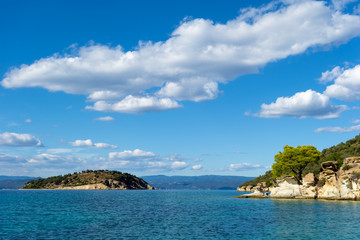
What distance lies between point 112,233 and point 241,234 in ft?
52.4

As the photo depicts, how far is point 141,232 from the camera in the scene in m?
41.8

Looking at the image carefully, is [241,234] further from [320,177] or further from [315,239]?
[320,177]

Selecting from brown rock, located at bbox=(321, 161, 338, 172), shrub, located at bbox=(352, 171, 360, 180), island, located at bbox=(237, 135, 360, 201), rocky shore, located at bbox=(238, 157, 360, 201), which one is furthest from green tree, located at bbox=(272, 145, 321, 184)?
shrub, located at bbox=(352, 171, 360, 180)

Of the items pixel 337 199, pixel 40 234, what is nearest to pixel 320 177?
Answer: pixel 337 199

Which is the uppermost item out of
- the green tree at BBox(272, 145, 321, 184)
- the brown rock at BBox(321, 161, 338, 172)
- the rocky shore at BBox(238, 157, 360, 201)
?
the green tree at BBox(272, 145, 321, 184)

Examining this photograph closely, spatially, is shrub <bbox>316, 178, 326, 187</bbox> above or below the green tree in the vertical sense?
below

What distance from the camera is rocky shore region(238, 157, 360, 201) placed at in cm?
8756

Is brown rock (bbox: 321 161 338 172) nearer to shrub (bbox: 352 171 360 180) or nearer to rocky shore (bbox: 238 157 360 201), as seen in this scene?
rocky shore (bbox: 238 157 360 201)

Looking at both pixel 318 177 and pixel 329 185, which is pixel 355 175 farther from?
pixel 318 177

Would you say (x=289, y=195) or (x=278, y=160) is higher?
(x=278, y=160)

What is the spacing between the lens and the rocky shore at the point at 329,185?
8756 centimetres

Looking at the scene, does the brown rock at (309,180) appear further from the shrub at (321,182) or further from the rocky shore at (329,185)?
the shrub at (321,182)

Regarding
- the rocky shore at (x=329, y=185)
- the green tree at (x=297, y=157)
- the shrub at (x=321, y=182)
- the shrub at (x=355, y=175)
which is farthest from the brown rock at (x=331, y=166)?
the green tree at (x=297, y=157)

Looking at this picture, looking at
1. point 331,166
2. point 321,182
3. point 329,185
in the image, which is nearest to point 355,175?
point 331,166
